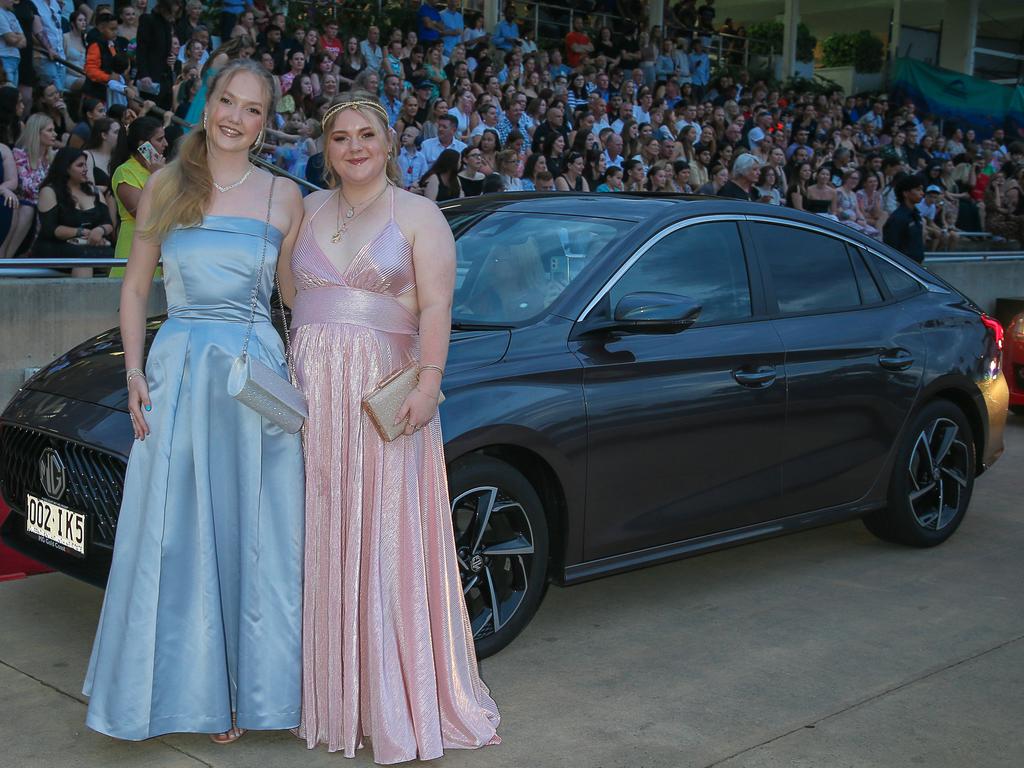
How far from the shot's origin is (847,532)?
6348mm

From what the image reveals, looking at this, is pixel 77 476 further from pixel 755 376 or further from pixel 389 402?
pixel 755 376

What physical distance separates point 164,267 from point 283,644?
111cm

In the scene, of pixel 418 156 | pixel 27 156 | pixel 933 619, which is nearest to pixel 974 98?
pixel 418 156

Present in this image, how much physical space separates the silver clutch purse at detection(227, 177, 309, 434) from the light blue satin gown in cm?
10

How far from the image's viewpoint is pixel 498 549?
4215mm

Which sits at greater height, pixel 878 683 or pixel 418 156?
pixel 418 156

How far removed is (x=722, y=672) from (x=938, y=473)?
7.08 feet

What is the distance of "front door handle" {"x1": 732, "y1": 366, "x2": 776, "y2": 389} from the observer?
491 centimetres

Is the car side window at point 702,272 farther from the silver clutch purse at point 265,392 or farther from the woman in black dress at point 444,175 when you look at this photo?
the woman in black dress at point 444,175

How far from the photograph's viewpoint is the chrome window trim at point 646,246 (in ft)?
15.0

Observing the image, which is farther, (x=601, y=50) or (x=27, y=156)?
(x=601, y=50)

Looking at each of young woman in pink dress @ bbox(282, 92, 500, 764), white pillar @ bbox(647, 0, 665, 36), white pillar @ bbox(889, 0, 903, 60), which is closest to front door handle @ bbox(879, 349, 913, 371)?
young woman in pink dress @ bbox(282, 92, 500, 764)

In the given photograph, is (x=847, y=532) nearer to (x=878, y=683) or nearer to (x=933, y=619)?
(x=933, y=619)

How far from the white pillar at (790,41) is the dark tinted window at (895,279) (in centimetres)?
Result: 2308
